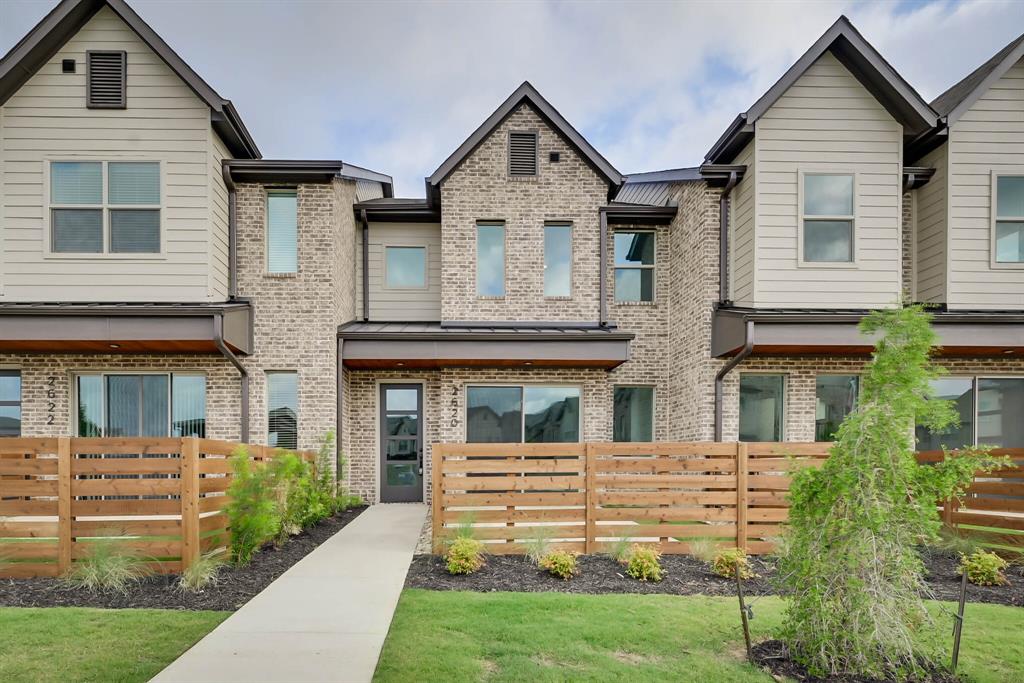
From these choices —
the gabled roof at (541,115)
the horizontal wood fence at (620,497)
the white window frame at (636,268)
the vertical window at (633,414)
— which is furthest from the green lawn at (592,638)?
the gabled roof at (541,115)

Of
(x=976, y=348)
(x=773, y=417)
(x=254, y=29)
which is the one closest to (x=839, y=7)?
(x=976, y=348)

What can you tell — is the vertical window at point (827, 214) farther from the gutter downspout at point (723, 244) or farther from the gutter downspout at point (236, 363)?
the gutter downspout at point (236, 363)

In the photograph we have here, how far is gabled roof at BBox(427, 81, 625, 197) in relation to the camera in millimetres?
11461

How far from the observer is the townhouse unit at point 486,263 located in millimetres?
10109

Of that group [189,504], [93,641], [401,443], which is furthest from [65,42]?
[93,641]

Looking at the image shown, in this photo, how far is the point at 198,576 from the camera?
5.96 metres

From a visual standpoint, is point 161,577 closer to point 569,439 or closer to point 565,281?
point 569,439

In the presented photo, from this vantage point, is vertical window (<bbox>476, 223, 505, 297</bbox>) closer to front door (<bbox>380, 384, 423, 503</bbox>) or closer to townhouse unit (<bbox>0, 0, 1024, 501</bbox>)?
townhouse unit (<bbox>0, 0, 1024, 501</bbox>)

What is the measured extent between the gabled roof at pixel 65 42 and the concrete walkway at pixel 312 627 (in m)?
7.73

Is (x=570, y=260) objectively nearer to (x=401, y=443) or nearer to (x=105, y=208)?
(x=401, y=443)

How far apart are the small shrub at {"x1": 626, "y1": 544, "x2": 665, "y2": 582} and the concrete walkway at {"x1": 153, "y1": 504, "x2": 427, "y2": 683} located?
255 centimetres

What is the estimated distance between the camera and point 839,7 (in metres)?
19.6

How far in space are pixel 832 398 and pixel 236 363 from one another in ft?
35.0

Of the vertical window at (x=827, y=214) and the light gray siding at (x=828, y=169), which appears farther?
the vertical window at (x=827, y=214)
